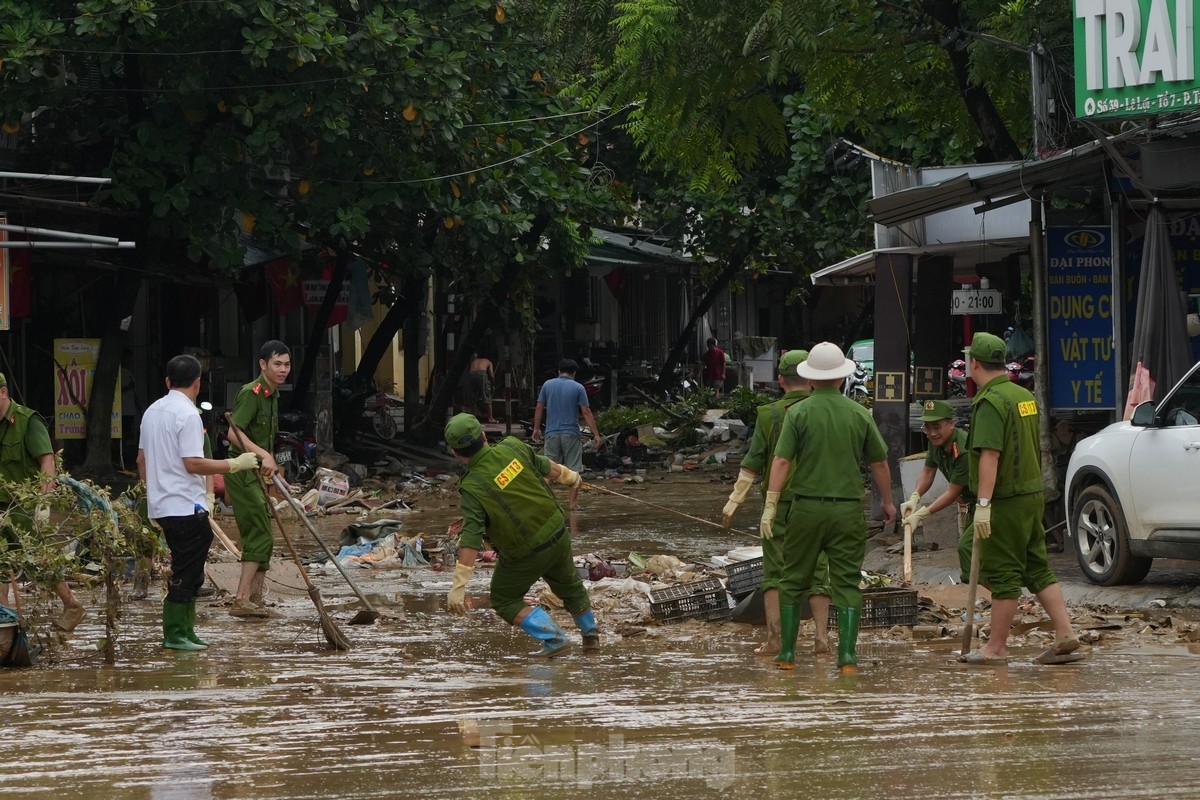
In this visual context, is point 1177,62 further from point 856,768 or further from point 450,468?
point 450,468

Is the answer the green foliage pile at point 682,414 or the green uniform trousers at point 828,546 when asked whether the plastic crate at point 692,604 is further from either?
the green foliage pile at point 682,414

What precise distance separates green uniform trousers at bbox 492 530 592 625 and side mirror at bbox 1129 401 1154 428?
4.26 meters

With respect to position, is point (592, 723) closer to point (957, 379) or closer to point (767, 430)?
point (767, 430)

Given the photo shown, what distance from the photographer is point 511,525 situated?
29.6ft

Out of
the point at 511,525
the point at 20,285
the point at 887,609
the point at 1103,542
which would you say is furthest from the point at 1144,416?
the point at 20,285

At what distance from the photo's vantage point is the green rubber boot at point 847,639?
8.64 meters

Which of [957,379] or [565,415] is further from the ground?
[957,379]

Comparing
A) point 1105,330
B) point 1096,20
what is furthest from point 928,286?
point 1096,20

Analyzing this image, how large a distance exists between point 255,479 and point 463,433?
2712mm

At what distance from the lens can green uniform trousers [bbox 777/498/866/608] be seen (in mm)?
8750

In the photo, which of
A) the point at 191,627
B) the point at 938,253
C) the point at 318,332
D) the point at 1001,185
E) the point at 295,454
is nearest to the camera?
the point at 191,627

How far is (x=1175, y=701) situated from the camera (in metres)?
7.51

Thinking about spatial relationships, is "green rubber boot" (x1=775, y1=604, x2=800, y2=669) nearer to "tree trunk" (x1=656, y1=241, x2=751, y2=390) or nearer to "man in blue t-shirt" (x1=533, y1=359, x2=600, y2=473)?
"man in blue t-shirt" (x1=533, y1=359, x2=600, y2=473)

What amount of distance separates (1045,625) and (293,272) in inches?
636
